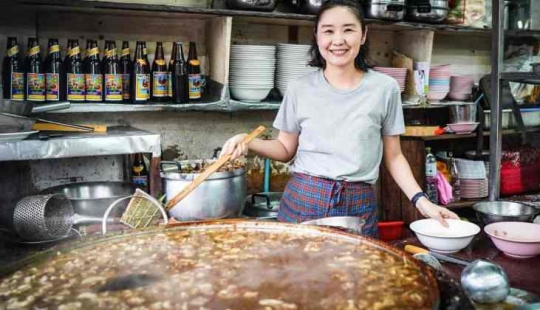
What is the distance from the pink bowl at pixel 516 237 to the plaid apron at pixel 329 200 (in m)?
0.54

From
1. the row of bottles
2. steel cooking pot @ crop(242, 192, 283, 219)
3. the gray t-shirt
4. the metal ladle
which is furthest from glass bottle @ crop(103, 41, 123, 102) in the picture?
the metal ladle

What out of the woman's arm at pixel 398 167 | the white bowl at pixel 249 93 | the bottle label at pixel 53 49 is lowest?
the woman's arm at pixel 398 167

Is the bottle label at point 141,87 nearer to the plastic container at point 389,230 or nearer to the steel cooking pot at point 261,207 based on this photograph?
the steel cooking pot at point 261,207

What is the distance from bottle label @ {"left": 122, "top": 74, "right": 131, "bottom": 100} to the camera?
327cm

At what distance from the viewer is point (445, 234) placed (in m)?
2.08

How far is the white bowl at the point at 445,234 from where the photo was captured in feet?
6.28

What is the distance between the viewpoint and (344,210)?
242 centimetres

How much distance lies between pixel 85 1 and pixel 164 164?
1.00 metres

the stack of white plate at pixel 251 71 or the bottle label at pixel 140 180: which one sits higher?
the stack of white plate at pixel 251 71

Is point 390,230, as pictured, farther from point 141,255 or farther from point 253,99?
point 141,255

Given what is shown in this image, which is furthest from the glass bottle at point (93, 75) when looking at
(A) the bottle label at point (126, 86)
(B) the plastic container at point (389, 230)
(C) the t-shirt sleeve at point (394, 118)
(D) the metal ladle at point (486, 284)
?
(D) the metal ladle at point (486, 284)

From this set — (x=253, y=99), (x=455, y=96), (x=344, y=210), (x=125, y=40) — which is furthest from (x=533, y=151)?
(x=125, y=40)

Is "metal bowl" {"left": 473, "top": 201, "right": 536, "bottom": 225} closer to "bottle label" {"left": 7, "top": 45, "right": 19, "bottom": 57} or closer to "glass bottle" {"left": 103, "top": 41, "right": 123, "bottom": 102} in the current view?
"glass bottle" {"left": 103, "top": 41, "right": 123, "bottom": 102}

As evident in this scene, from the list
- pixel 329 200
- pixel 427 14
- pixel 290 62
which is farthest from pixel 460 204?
pixel 329 200
